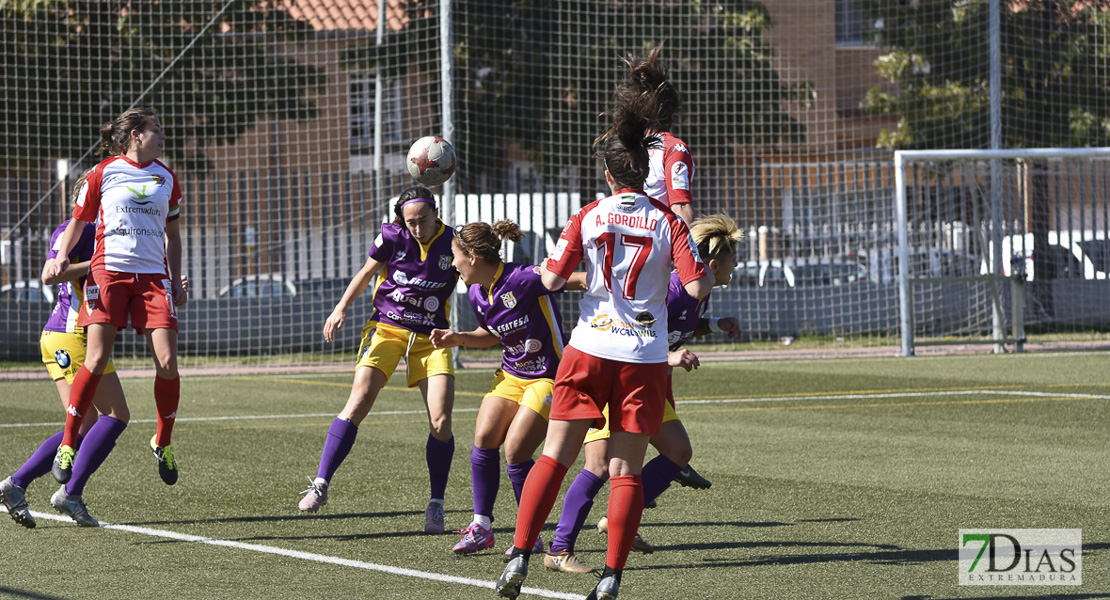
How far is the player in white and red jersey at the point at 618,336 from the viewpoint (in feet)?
15.2

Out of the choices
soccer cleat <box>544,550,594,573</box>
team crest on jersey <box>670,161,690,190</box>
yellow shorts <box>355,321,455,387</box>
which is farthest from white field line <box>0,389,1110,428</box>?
soccer cleat <box>544,550,594,573</box>

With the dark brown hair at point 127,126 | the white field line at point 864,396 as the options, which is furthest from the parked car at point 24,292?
the dark brown hair at point 127,126

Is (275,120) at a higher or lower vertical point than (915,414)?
higher

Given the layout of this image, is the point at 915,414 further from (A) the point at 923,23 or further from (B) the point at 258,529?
(A) the point at 923,23

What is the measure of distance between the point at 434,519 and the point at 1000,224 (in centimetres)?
1435

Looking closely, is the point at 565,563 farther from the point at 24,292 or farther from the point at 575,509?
the point at 24,292

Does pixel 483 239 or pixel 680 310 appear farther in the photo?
pixel 680 310

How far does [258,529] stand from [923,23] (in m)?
20.4

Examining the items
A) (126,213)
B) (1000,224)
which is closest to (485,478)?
(126,213)

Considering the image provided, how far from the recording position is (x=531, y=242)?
1847cm

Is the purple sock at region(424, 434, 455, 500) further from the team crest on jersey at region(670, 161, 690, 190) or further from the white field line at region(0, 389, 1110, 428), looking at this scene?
the white field line at region(0, 389, 1110, 428)

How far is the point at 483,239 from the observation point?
5.67 metres

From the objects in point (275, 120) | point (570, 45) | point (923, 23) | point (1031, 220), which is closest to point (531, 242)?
point (570, 45)

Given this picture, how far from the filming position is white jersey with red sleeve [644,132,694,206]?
6.21 metres
